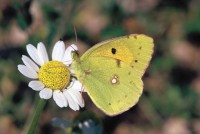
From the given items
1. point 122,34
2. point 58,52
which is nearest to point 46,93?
point 58,52

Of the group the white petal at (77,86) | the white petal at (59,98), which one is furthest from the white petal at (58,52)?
the white petal at (59,98)

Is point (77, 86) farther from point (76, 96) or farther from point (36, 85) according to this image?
point (36, 85)

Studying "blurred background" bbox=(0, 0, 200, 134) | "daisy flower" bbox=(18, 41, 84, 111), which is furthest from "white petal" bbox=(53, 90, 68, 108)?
"blurred background" bbox=(0, 0, 200, 134)

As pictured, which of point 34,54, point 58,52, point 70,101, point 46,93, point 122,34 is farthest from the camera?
point 122,34

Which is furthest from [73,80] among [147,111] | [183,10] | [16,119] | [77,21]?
[183,10]

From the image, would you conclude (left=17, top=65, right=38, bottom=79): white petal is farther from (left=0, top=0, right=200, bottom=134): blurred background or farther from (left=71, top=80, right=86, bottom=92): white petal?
(left=0, top=0, right=200, bottom=134): blurred background

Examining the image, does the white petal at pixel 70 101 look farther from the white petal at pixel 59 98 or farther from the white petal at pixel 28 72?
the white petal at pixel 28 72
